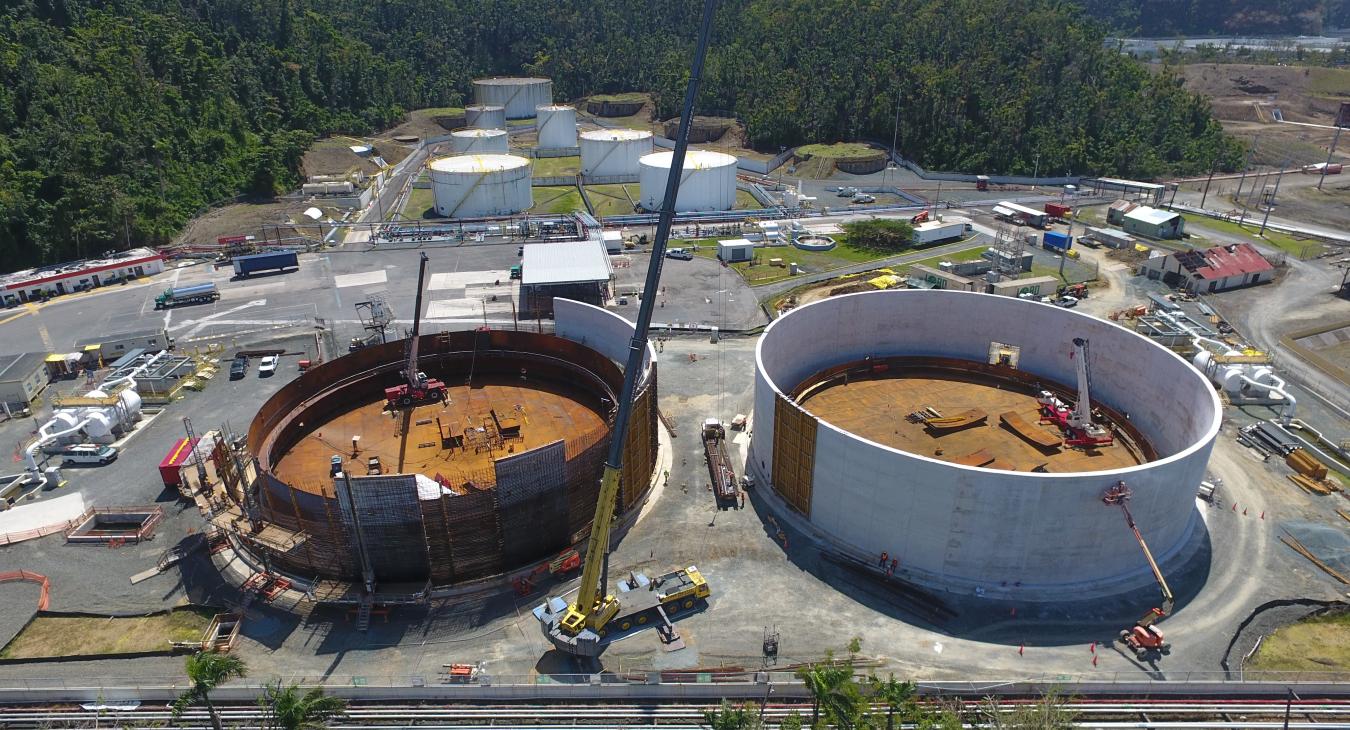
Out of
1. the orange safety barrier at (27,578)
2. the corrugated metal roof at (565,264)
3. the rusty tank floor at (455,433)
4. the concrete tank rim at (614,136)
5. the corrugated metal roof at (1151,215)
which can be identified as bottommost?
the orange safety barrier at (27,578)

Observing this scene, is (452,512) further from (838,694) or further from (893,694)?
(893,694)

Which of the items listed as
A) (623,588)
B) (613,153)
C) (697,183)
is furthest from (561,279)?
(613,153)

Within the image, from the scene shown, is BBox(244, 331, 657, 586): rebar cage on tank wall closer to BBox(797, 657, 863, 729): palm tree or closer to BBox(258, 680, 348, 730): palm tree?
BBox(258, 680, 348, 730): palm tree

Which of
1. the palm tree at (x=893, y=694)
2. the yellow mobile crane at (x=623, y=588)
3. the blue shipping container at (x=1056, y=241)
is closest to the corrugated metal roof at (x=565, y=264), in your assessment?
the yellow mobile crane at (x=623, y=588)

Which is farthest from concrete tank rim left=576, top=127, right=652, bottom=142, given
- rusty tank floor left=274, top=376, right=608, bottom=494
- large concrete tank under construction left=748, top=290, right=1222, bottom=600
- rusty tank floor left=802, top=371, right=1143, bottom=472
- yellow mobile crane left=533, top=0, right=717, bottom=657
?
yellow mobile crane left=533, top=0, right=717, bottom=657

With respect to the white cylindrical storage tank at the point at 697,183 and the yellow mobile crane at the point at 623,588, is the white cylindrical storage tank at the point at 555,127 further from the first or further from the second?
the yellow mobile crane at the point at 623,588

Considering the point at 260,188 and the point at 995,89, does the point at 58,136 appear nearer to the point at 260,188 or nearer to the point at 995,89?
the point at 260,188

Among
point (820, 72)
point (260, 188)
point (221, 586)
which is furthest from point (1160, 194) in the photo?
point (260, 188)
